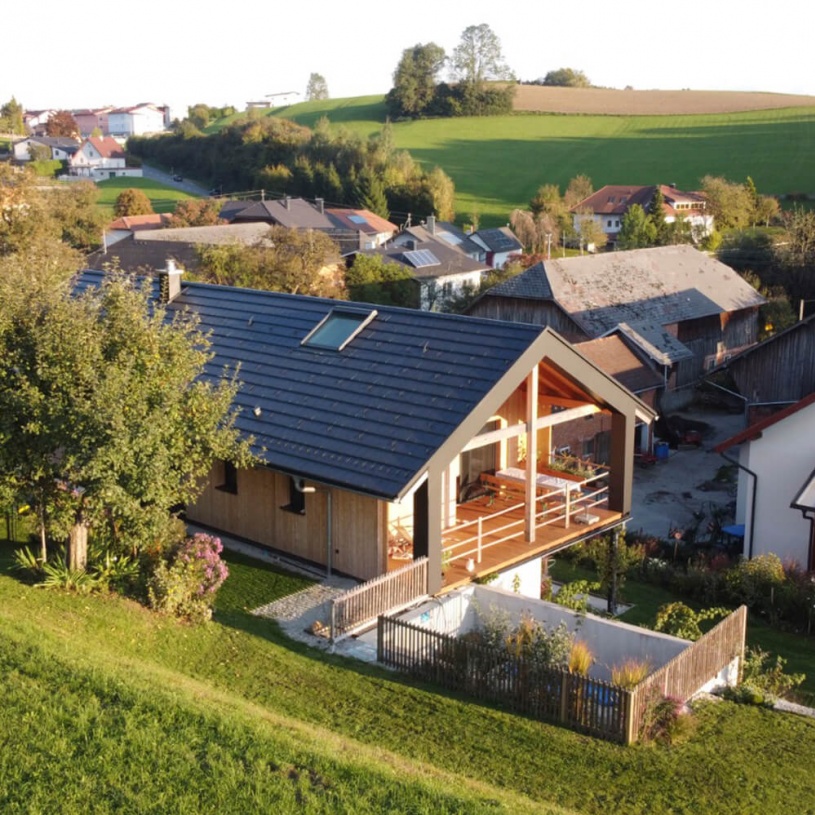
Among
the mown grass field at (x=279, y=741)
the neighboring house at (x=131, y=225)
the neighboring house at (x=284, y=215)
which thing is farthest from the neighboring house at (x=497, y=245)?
the mown grass field at (x=279, y=741)

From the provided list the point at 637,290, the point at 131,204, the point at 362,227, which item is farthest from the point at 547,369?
the point at 131,204

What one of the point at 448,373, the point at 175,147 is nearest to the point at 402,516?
the point at 448,373

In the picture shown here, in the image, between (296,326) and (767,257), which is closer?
(296,326)

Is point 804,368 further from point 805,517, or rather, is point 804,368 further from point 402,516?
point 402,516

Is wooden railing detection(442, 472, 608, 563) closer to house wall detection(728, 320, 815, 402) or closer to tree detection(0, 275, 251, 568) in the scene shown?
tree detection(0, 275, 251, 568)

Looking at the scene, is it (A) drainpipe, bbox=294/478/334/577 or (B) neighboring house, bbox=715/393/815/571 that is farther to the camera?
(B) neighboring house, bbox=715/393/815/571

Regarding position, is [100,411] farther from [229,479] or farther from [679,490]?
[679,490]

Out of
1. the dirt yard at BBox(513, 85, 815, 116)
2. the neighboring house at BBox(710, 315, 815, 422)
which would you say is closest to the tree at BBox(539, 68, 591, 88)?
the dirt yard at BBox(513, 85, 815, 116)
